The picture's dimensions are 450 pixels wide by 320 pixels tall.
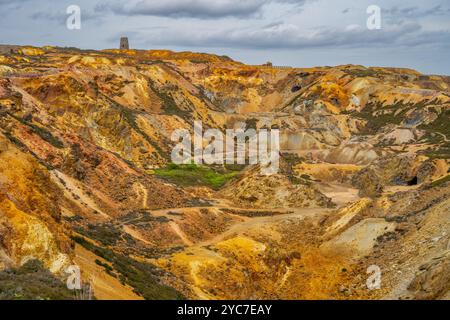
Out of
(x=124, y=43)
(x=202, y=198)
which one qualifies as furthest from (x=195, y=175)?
(x=124, y=43)

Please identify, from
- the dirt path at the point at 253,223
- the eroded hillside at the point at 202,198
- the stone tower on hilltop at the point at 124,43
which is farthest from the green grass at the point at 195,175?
the stone tower on hilltop at the point at 124,43

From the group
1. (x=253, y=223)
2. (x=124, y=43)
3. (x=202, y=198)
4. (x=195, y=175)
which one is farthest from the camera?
(x=124, y=43)

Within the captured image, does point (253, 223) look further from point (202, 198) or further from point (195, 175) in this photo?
point (195, 175)

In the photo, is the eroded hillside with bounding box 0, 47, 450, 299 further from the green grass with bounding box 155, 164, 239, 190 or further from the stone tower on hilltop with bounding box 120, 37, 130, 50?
the stone tower on hilltop with bounding box 120, 37, 130, 50

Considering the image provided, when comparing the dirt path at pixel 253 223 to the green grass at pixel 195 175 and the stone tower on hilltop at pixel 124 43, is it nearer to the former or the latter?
the green grass at pixel 195 175

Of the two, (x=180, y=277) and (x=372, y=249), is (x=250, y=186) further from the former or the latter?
(x=180, y=277)

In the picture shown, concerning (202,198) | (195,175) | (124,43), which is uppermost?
(124,43)

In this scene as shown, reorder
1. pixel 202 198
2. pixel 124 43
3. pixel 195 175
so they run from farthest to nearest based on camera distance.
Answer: pixel 124 43 < pixel 195 175 < pixel 202 198
